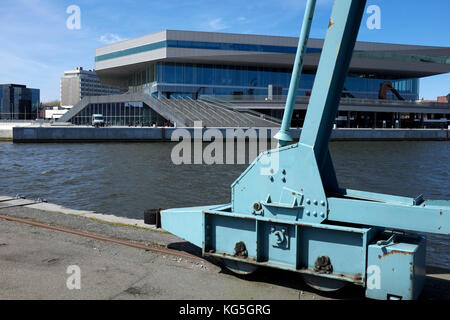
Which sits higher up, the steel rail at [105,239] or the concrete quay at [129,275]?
the steel rail at [105,239]

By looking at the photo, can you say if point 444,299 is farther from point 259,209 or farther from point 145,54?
point 145,54

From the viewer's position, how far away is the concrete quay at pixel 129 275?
5.62 m

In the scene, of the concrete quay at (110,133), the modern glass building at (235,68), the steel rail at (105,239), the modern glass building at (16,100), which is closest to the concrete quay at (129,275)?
the steel rail at (105,239)

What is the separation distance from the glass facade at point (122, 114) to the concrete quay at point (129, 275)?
53.4m

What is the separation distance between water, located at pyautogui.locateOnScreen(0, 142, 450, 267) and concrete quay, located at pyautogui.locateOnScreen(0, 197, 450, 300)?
4.38 metres

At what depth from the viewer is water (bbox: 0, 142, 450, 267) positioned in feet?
49.8

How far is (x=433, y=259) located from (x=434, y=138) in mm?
61886

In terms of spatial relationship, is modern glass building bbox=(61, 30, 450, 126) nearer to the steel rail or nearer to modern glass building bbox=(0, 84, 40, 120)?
the steel rail

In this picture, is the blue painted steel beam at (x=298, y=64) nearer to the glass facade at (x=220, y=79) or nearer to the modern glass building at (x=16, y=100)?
the glass facade at (x=220, y=79)

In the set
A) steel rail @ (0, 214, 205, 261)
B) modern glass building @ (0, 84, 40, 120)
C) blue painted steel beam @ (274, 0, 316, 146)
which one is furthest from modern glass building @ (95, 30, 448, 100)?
modern glass building @ (0, 84, 40, 120)

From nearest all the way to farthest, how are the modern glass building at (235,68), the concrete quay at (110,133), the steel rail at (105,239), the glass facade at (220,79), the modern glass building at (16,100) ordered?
the steel rail at (105,239) → the concrete quay at (110,133) → the modern glass building at (235,68) → the glass facade at (220,79) → the modern glass building at (16,100)

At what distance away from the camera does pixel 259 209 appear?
598cm

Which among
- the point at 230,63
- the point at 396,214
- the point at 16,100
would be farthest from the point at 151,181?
the point at 16,100

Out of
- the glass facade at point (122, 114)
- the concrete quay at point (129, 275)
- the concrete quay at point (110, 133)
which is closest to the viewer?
the concrete quay at point (129, 275)
